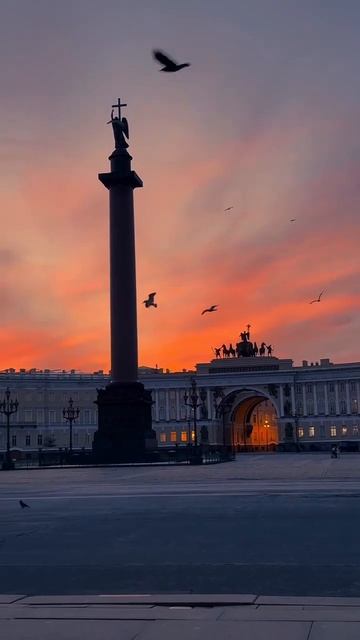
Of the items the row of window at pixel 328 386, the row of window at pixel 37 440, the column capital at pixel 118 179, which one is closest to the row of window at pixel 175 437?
the row of window at pixel 37 440

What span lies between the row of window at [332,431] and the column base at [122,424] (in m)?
93.6

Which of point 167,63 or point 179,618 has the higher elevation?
point 167,63

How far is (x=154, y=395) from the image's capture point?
157 meters

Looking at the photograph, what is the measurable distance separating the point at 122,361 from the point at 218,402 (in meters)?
95.8

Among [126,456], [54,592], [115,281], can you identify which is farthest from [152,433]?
[54,592]

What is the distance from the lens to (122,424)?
59.0 meters

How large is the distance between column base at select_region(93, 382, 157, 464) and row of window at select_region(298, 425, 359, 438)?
93.6m

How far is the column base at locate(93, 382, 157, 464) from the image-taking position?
58.8 m

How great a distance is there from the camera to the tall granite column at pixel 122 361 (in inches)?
2320

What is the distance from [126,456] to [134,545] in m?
46.3

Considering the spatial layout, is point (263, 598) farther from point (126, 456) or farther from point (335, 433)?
point (335, 433)

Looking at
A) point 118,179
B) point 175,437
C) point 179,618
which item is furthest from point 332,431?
point 179,618

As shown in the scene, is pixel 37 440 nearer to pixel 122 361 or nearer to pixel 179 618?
pixel 122 361

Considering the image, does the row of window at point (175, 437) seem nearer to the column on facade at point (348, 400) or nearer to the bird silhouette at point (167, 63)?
the column on facade at point (348, 400)
